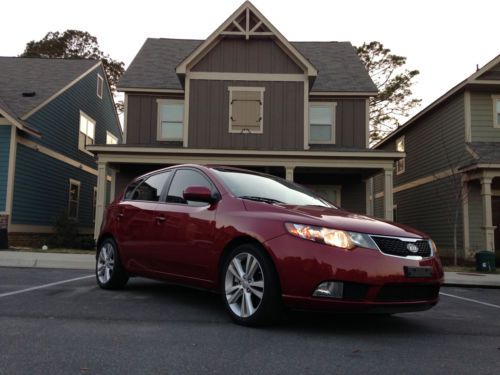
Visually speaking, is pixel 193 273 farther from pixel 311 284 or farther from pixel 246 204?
pixel 311 284

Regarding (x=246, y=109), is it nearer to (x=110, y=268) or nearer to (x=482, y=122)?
(x=482, y=122)

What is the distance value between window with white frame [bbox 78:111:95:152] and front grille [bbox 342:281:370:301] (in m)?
20.1

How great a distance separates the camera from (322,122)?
18453 mm

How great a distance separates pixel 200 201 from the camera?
5.01m

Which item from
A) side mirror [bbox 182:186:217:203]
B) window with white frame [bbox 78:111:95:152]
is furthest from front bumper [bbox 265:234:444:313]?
window with white frame [bbox 78:111:95:152]

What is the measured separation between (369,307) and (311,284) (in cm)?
50

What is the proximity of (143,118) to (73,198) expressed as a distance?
589cm

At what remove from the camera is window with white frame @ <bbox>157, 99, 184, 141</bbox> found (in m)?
18.2

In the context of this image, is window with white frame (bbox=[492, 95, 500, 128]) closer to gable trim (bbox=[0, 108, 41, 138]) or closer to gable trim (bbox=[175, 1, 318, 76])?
gable trim (bbox=[175, 1, 318, 76])

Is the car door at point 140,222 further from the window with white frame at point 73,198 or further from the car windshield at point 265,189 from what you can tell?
the window with white frame at point 73,198

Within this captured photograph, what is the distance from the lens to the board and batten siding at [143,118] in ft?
59.7

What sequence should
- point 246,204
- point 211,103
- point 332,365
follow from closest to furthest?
point 332,365 < point 246,204 < point 211,103

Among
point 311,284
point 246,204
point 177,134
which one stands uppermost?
point 177,134

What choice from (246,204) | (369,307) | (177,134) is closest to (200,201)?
(246,204)
